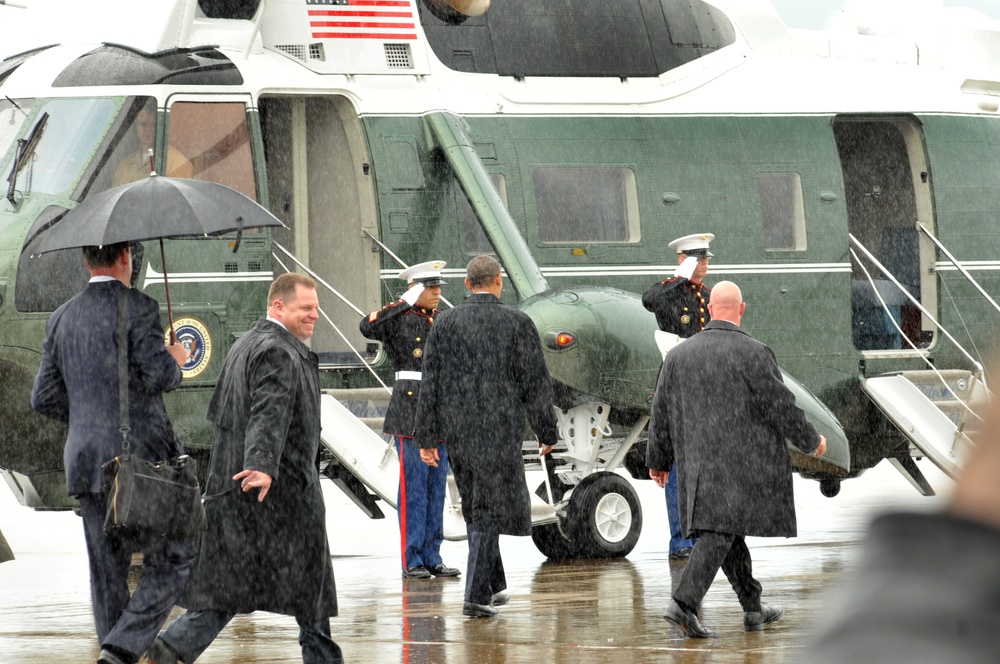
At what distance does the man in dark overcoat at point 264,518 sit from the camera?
599 centimetres

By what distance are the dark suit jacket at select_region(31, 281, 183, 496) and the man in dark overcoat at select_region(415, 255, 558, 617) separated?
2097 millimetres

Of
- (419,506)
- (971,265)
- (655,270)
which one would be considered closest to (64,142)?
(419,506)

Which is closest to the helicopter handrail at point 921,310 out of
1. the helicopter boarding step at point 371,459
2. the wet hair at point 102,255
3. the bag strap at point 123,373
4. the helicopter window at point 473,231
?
the helicopter window at point 473,231

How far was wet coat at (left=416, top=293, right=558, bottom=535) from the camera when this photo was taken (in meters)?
8.02

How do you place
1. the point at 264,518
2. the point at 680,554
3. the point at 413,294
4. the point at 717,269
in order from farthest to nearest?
the point at 717,269
the point at 680,554
the point at 413,294
the point at 264,518

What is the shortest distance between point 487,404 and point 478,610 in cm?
105

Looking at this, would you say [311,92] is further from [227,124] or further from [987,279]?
[987,279]

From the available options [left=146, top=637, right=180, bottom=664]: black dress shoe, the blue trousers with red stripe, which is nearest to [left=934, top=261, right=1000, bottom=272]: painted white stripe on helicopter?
the blue trousers with red stripe

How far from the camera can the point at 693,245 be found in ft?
36.4

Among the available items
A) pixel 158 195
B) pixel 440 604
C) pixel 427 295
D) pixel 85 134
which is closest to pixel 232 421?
pixel 158 195

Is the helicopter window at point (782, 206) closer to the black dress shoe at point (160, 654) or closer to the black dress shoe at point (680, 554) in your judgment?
the black dress shoe at point (680, 554)

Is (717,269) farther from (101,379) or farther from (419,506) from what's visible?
(101,379)

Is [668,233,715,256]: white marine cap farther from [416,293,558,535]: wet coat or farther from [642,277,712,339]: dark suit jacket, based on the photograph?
[416,293,558,535]: wet coat

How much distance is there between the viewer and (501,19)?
12.0 m
